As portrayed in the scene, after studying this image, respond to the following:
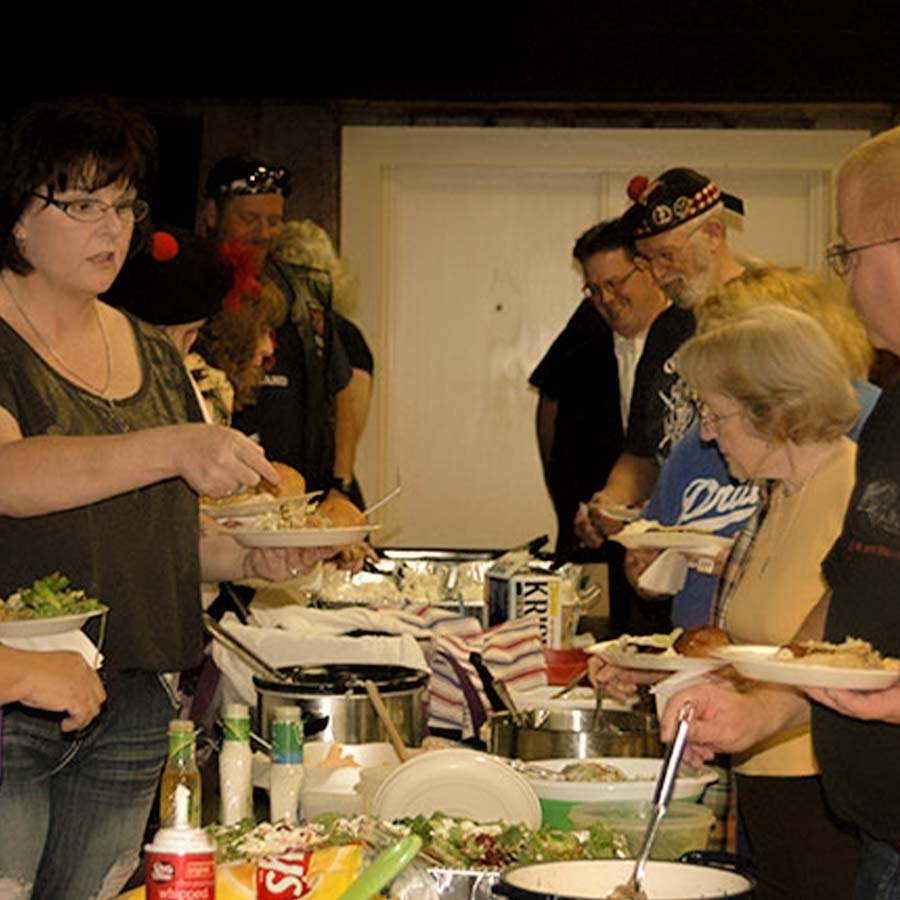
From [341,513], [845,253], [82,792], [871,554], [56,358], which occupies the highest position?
[845,253]

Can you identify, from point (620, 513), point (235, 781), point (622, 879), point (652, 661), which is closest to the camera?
point (622, 879)

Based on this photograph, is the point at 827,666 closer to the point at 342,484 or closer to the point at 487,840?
the point at 487,840

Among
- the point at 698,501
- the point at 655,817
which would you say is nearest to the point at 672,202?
the point at 698,501

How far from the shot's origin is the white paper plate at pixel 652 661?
277cm

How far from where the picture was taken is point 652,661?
2826mm

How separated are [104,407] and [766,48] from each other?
419 centimetres

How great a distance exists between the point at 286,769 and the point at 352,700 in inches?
16.2

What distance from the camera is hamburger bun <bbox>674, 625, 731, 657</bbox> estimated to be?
290 cm

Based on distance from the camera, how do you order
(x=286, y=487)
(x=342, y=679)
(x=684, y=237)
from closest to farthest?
(x=342, y=679) < (x=286, y=487) < (x=684, y=237)

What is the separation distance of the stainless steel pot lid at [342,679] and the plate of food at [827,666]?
95cm

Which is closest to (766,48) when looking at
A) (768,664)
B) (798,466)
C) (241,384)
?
(241,384)

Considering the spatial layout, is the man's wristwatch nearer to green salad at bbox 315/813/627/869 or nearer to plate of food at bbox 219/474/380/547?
plate of food at bbox 219/474/380/547

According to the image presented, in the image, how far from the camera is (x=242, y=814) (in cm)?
235

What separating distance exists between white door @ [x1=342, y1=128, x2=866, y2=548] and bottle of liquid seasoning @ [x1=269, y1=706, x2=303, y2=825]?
4983 mm
